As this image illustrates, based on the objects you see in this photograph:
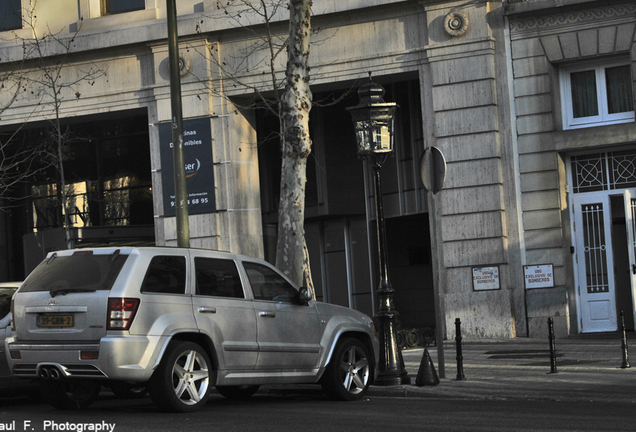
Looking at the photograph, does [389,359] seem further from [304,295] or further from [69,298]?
[69,298]

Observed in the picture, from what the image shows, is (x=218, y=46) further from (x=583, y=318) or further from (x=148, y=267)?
(x=148, y=267)

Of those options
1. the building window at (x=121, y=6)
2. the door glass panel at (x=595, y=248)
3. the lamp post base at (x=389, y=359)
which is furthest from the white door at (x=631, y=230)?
the building window at (x=121, y=6)

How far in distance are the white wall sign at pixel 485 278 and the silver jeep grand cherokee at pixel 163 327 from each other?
853cm

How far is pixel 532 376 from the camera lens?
12141 millimetres

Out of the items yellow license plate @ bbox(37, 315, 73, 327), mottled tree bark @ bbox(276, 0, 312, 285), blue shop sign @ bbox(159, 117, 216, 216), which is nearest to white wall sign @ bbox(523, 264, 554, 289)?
mottled tree bark @ bbox(276, 0, 312, 285)

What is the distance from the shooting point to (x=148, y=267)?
9102 millimetres

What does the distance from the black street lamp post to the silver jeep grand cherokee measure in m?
1.60

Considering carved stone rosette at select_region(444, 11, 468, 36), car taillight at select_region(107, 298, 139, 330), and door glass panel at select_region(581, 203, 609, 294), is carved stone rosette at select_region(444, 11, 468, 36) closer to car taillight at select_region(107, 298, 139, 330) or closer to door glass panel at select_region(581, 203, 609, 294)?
door glass panel at select_region(581, 203, 609, 294)

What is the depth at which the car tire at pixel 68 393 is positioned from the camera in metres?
9.59

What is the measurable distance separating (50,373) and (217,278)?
1.96m

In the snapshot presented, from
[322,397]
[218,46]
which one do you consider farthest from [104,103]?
[322,397]

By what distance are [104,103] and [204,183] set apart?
3.29m

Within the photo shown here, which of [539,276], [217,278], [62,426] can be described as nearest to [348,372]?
[217,278]

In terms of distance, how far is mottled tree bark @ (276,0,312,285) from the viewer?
48.2 feet
